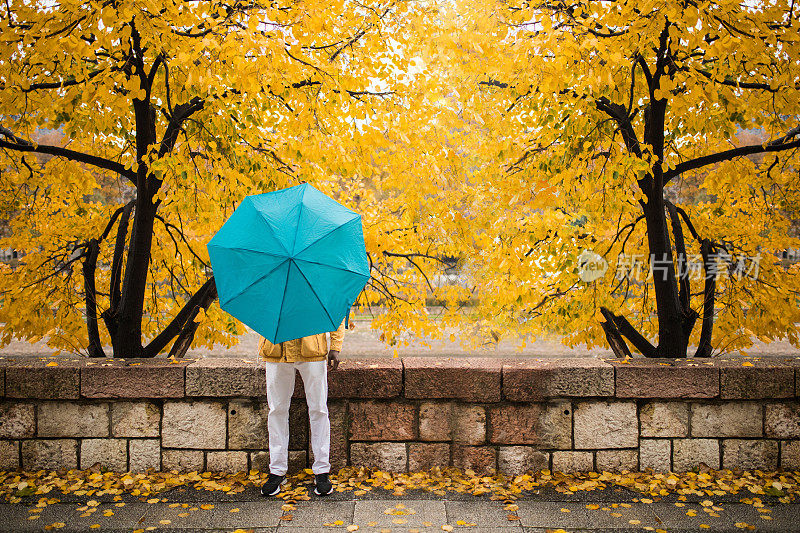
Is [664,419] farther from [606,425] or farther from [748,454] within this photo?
[748,454]

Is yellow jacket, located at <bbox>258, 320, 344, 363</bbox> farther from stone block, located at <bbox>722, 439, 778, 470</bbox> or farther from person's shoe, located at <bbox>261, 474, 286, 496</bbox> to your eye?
stone block, located at <bbox>722, 439, 778, 470</bbox>

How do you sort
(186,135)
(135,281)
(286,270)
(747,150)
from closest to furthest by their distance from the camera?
1. (286,270)
2. (186,135)
3. (747,150)
4. (135,281)

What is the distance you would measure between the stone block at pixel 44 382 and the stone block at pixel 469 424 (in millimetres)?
3127

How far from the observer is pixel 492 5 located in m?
5.19

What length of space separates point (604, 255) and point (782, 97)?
2.21 m

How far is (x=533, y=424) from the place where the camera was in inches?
170

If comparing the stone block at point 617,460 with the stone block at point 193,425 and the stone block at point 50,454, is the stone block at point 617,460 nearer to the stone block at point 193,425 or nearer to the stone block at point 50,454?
the stone block at point 193,425

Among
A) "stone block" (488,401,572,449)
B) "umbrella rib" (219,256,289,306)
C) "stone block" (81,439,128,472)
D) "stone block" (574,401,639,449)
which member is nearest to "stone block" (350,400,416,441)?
"stone block" (488,401,572,449)

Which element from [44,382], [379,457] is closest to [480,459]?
[379,457]

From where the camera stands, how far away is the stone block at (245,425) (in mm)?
4305

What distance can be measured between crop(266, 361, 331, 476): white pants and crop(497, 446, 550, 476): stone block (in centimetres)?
145

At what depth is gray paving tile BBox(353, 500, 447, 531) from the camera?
3.51 meters

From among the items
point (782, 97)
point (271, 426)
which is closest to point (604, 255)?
point (782, 97)

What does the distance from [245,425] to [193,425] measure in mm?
430
